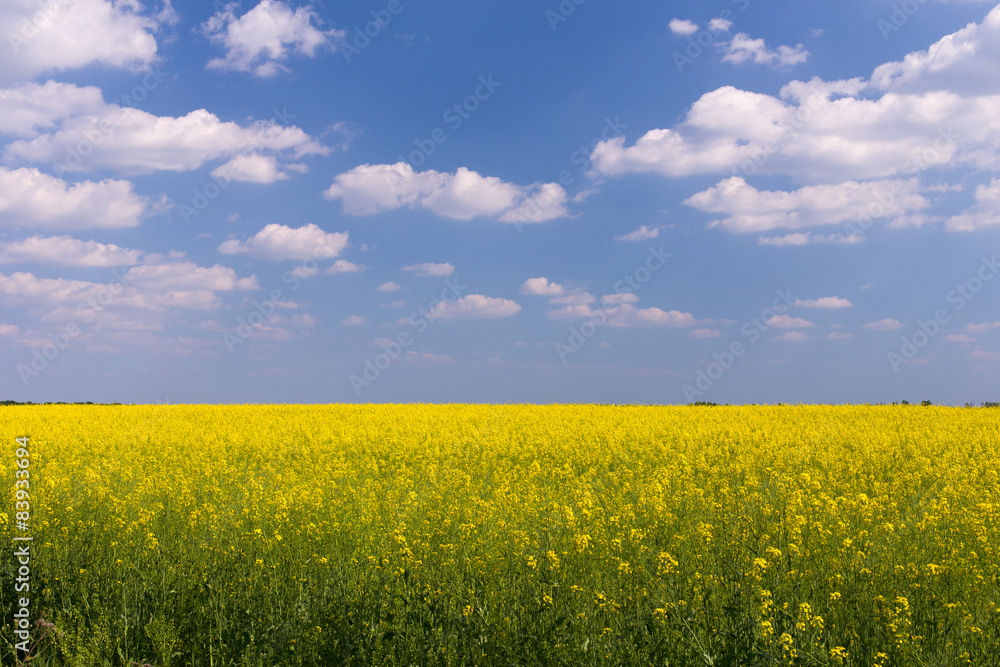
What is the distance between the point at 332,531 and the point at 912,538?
21.7 ft

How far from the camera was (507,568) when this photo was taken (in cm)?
563

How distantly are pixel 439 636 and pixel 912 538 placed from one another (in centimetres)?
575

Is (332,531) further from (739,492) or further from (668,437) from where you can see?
(668,437)

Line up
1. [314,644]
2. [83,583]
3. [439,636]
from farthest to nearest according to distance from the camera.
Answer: [83,583] → [314,644] → [439,636]

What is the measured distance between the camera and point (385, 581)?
498cm

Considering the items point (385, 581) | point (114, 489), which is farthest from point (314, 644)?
point (114, 489)

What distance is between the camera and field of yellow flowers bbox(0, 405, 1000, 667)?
13.4ft

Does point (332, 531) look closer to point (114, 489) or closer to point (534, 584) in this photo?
point (534, 584)

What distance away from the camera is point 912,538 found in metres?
6.69

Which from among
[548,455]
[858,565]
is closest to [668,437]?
[548,455]

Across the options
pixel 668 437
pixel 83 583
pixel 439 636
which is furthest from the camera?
pixel 668 437

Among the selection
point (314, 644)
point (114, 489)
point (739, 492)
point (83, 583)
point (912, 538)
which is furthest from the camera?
point (114, 489)

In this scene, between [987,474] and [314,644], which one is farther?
[987,474]

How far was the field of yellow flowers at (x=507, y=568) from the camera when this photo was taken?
4.08m
